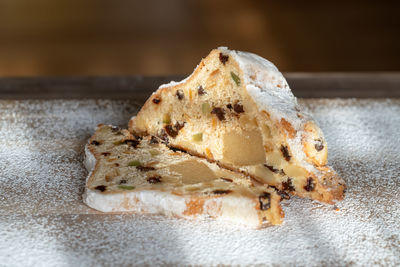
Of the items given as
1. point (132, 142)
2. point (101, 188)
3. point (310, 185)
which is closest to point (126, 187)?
point (101, 188)

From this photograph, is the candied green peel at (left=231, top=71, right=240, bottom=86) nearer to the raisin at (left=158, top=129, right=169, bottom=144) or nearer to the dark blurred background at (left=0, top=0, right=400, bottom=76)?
the raisin at (left=158, top=129, right=169, bottom=144)

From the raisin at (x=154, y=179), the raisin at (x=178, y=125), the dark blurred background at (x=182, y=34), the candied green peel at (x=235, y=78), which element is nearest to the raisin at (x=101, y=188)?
the raisin at (x=154, y=179)

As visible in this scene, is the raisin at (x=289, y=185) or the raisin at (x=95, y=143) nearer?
the raisin at (x=289, y=185)

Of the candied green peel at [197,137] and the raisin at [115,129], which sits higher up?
the raisin at [115,129]

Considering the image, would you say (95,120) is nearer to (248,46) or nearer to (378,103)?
(378,103)

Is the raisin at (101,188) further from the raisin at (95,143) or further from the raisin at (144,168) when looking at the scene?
the raisin at (95,143)

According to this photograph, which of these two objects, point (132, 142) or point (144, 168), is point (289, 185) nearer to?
point (144, 168)
